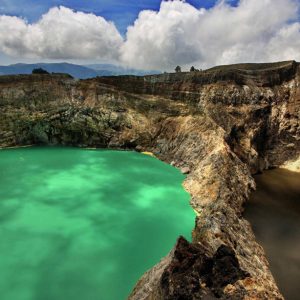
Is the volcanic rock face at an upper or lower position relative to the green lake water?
upper

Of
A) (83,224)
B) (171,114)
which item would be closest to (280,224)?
(83,224)

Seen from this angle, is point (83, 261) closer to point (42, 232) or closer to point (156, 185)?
point (42, 232)

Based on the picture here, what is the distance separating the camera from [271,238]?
82.2ft

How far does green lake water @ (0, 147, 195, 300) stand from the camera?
57.8 feet

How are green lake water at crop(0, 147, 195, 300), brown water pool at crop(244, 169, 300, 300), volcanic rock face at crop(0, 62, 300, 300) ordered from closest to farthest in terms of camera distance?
green lake water at crop(0, 147, 195, 300) → brown water pool at crop(244, 169, 300, 300) → volcanic rock face at crop(0, 62, 300, 300)

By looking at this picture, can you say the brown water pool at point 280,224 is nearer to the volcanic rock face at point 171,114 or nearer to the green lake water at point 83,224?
the volcanic rock face at point 171,114

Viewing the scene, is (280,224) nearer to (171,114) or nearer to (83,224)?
(83,224)

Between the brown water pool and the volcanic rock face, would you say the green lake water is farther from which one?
the volcanic rock face

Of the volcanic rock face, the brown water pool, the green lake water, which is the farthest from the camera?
the volcanic rock face

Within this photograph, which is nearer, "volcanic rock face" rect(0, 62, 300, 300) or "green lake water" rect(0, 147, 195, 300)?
"green lake water" rect(0, 147, 195, 300)

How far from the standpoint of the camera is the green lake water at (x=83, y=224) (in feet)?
57.8

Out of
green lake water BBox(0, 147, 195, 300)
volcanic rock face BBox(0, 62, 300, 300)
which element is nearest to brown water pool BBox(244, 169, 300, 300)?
volcanic rock face BBox(0, 62, 300, 300)

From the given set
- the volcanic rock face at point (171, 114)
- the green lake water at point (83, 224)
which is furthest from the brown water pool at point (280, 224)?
the green lake water at point (83, 224)

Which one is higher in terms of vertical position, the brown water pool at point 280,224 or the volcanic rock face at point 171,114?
the volcanic rock face at point 171,114
